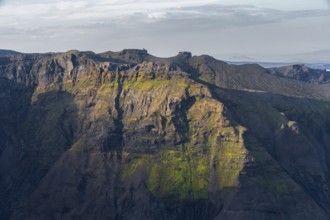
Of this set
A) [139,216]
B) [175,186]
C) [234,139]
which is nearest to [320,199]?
[234,139]

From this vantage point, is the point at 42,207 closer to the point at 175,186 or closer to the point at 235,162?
the point at 175,186

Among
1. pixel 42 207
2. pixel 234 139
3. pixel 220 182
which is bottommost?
pixel 42 207

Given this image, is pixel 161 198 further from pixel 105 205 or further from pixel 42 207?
pixel 42 207

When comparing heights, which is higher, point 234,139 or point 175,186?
point 234,139

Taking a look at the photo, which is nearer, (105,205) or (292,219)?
(292,219)

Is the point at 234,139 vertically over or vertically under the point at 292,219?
over

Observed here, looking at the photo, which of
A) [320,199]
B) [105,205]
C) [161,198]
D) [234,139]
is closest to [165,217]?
[161,198]

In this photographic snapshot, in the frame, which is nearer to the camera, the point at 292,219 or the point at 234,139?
the point at 292,219

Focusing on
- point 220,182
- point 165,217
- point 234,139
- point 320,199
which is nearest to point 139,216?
point 165,217
